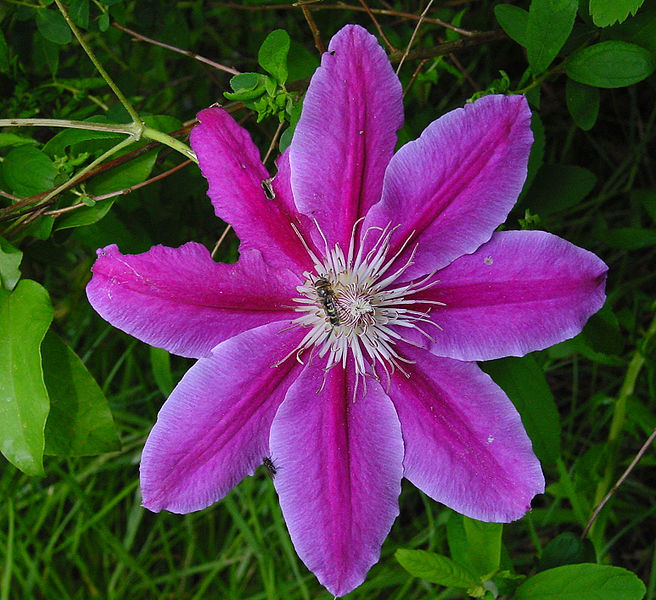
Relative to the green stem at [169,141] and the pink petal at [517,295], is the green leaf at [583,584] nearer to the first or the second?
the pink petal at [517,295]

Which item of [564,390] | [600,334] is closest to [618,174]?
[564,390]

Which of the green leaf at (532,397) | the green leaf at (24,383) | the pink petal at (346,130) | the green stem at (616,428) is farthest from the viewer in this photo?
the green stem at (616,428)

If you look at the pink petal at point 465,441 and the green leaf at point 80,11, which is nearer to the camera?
the pink petal at point 465,441

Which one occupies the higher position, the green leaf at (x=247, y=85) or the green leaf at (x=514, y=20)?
the green leaf at (x=247, y=85)

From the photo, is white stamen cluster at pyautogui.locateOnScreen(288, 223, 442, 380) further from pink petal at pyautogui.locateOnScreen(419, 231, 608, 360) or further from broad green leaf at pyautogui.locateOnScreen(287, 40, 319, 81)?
broad green leaf at pyautogui.locateOnScreen(287, 40, 319, 81)

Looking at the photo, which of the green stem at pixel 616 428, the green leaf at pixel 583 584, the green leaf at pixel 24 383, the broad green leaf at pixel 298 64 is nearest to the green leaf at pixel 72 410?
the green leaf at pixel 24 383

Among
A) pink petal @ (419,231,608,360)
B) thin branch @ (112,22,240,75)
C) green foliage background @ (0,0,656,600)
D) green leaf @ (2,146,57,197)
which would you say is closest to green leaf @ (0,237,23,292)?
green foliage background @ (0,0,656,600)

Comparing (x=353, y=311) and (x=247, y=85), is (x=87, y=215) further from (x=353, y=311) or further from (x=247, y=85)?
(x=353, y=311)

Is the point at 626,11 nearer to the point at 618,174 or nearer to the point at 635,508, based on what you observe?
Result: the point at 618,174
